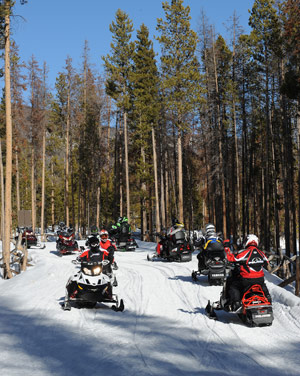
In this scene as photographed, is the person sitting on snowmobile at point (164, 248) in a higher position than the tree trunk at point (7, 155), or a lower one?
lower

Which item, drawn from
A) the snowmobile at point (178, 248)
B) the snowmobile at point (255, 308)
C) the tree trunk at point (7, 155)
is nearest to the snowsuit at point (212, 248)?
the snowmobile at point (255, 308)

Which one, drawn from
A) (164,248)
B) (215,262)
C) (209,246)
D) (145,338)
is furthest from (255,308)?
(164,248)

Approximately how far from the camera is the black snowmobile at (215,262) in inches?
474

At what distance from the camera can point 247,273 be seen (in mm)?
7852

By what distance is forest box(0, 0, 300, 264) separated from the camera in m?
24.2

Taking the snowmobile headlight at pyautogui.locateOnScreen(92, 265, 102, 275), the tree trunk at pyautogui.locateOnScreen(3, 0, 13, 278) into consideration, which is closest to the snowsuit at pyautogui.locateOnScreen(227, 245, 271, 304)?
the snowmobile headlight at pyautogui.locateOnScreen(92, 265, 102, 275)

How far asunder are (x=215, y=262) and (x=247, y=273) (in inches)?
171

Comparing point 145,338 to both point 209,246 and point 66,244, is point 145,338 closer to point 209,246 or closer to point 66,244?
point 209,246

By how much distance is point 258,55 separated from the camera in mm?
25672

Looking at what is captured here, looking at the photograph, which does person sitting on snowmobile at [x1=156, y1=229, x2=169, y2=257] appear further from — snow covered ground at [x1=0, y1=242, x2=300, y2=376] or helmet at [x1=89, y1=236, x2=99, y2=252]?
helmet at [x1=89, y1=236, x2=99, y2=252]

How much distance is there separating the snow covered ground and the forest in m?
9.68

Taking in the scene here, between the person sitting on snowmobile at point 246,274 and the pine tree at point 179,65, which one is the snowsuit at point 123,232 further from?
the person sitting on snowmobile at point 246,274

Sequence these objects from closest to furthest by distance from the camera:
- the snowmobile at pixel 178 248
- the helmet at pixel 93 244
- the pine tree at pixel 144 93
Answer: the helmet at pixel 93 244 < the snowmobile at pixel 178 248 < the pine tree at pixel 144 93

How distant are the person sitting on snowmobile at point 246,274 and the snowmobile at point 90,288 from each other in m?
2.54
